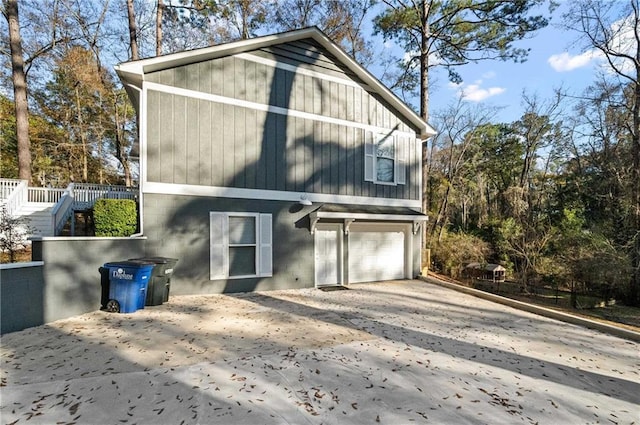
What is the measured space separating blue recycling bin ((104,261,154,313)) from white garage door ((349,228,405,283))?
592 centimetres

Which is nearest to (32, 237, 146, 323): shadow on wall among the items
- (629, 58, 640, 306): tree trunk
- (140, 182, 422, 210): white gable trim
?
(140, 182, 422, 210): white gable trim

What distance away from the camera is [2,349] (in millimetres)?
3986

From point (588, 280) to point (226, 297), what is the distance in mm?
10779

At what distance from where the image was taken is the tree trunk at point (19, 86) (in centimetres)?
1085

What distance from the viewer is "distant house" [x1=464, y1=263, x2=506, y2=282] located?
507 inches

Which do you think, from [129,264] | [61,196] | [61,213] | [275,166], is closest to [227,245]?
[129,264]

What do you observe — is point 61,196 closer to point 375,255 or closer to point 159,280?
point 159,280

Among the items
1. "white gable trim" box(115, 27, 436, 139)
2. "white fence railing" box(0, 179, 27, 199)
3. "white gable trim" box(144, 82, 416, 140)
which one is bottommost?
"white fence railing" box(0, 179, 27, 199)

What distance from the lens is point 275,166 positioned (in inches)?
328

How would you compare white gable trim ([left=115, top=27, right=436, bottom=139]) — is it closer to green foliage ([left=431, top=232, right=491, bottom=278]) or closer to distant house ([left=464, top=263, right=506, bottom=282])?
green foliage ([left=431, top=232, right=491, bottom=278])

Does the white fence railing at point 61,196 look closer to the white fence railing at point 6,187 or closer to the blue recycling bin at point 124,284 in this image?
the white fence railing at point 6,187

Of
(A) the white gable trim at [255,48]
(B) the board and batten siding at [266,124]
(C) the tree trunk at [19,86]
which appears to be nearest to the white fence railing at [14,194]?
(C) the tree trunk at [19,86]

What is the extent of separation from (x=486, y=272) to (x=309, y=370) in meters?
12.0

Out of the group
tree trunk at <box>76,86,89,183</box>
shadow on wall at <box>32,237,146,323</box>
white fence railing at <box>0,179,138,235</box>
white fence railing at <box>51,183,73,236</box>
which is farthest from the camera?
tree trunk at <box>76,86,89,183</box>
